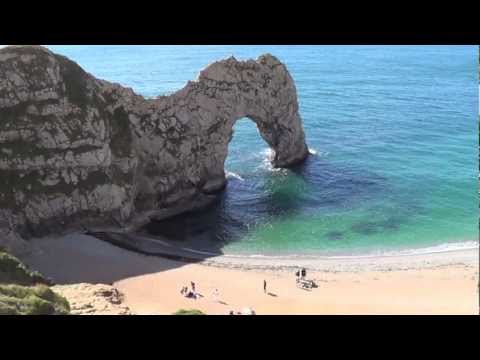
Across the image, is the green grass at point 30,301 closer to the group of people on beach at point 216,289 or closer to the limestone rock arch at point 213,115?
the group of people on beach at point 216,289

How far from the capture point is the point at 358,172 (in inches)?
2391

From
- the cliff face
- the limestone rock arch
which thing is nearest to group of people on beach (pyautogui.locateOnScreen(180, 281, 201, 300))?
the cliff face

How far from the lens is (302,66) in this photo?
386 feet

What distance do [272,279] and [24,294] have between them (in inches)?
742

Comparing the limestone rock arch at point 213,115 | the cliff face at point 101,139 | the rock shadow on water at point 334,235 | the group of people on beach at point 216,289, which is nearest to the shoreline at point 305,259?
the group of people on beach at point 216,289

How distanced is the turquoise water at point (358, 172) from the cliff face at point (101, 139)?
497 centimetres

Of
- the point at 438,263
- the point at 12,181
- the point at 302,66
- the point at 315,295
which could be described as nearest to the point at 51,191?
the point at 12,181

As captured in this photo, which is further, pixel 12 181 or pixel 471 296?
pixel 12 181

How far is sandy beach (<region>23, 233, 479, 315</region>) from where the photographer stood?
33031 millimetres

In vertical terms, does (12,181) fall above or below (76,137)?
below

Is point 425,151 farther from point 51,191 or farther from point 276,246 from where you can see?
point 51,191

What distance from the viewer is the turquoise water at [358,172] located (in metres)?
46.2

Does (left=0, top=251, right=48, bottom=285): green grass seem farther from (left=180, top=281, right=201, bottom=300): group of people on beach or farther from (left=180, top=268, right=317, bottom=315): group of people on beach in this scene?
(left=180, top=268, right=317, bottom=315): group of people on beach

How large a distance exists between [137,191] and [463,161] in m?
40.9
